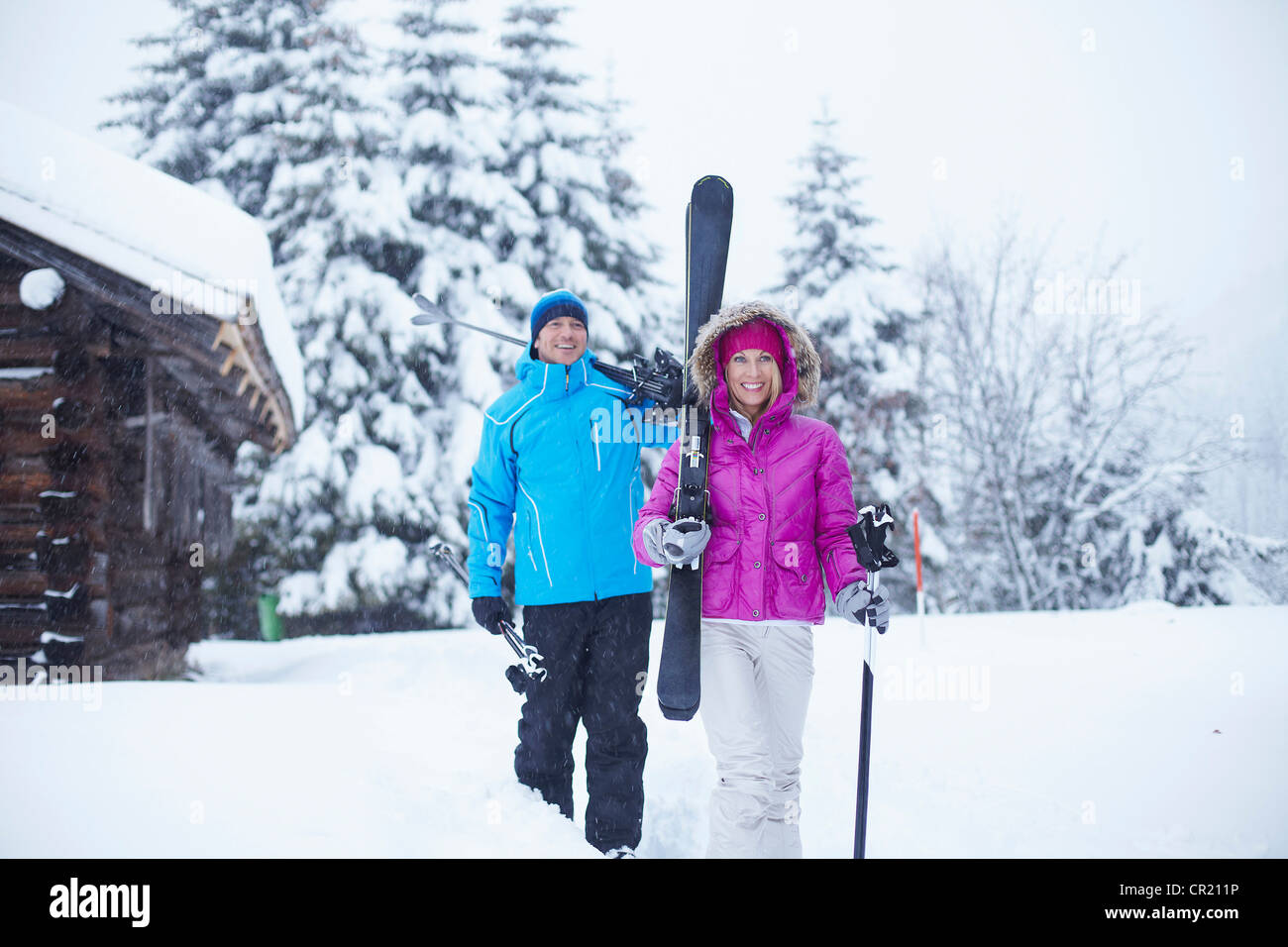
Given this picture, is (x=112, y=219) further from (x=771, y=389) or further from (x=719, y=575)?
(x=719, y=575)

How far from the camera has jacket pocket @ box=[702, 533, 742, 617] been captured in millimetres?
2918

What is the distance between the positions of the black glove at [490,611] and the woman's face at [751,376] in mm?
1388

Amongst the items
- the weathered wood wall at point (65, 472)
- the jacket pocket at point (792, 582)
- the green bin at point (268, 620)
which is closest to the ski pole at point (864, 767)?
the jacket pocket at point (792, 582)

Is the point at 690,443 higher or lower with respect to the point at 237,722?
higher

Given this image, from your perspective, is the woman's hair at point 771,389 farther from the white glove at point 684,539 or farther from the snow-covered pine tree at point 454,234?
the snow-covered pine tree at point 454,234

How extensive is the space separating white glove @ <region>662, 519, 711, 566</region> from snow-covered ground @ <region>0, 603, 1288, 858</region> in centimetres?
131

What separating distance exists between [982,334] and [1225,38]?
13.2m

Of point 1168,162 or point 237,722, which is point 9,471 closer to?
point 237,722

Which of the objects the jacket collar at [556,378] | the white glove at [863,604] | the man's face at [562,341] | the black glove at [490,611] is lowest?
the black glove at [490,611]

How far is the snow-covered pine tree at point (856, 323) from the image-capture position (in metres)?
16.4

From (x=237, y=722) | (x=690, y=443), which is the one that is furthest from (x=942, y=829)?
(x=237, y=722)

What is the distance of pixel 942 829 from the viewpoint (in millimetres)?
4016

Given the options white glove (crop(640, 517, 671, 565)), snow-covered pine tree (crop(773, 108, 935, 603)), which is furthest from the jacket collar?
snow-covered pine tree (crop(773, 108, 935, 603))

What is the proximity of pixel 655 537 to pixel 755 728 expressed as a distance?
72cm
